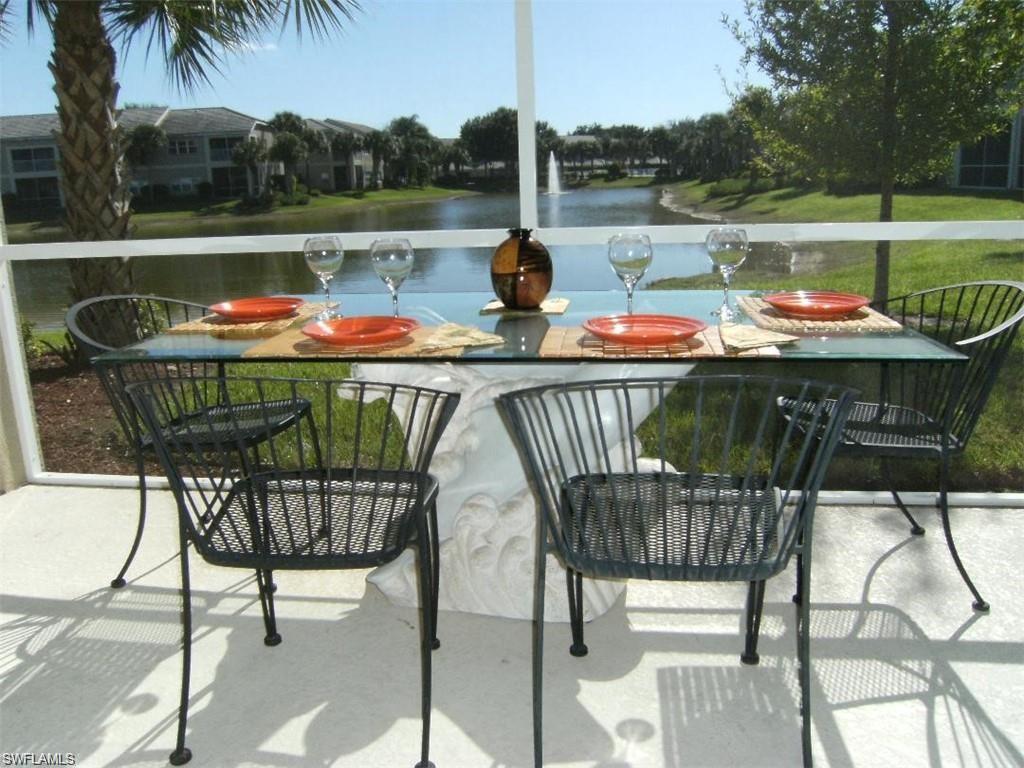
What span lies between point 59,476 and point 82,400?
0.33 meters

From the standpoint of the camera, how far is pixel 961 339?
282 cm

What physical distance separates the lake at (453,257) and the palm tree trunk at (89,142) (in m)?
0.63

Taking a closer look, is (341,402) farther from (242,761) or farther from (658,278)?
(242,761)

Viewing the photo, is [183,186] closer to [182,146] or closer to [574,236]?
[182,146]

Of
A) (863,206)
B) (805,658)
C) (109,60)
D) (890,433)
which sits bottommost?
(805,658)

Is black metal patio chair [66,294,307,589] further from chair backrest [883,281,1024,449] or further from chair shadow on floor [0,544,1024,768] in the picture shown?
chair backrest [883,281,1024,449]

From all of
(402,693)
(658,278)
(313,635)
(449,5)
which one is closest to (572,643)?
(402,693)

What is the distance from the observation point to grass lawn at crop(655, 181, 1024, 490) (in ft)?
9.07

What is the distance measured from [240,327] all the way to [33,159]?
6.16 feet

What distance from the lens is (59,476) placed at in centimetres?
341

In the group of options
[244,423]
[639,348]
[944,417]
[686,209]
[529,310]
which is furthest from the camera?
[686,209]

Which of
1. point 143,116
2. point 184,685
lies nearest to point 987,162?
point 184,685

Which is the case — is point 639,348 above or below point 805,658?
above

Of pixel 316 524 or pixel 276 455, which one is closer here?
Result: pixel 316 524
